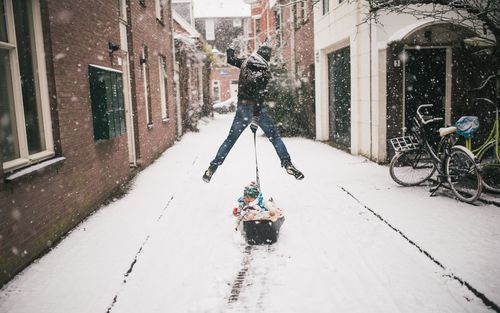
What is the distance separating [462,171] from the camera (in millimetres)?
5910

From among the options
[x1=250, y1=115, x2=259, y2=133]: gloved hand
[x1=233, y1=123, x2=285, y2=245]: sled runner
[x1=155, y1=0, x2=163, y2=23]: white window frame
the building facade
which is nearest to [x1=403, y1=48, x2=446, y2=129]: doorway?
the building facade

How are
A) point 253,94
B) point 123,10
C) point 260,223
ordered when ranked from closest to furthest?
point 260,223
point 253,94
point 123,10

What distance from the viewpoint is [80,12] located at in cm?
605

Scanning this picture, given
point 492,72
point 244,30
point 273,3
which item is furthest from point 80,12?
point 244,30

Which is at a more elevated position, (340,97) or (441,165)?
(340,97)

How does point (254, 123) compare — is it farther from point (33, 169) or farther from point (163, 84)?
point (163, 84)

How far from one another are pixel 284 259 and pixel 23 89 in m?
3.32

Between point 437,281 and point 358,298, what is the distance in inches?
30.5

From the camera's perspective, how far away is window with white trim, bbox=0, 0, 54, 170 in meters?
4.24

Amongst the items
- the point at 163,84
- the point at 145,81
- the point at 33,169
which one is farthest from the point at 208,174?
the point at 163,84

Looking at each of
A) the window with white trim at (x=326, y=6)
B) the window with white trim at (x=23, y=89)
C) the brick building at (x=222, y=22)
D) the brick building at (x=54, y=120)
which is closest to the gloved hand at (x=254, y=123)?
the brick building at (x=54, y=120)

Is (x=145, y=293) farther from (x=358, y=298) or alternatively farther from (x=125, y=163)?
(x=125, y=163)

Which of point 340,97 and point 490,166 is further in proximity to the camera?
point 340,97

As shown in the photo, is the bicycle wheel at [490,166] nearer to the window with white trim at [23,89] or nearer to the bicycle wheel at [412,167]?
the bicycle wheel at [412,167]
